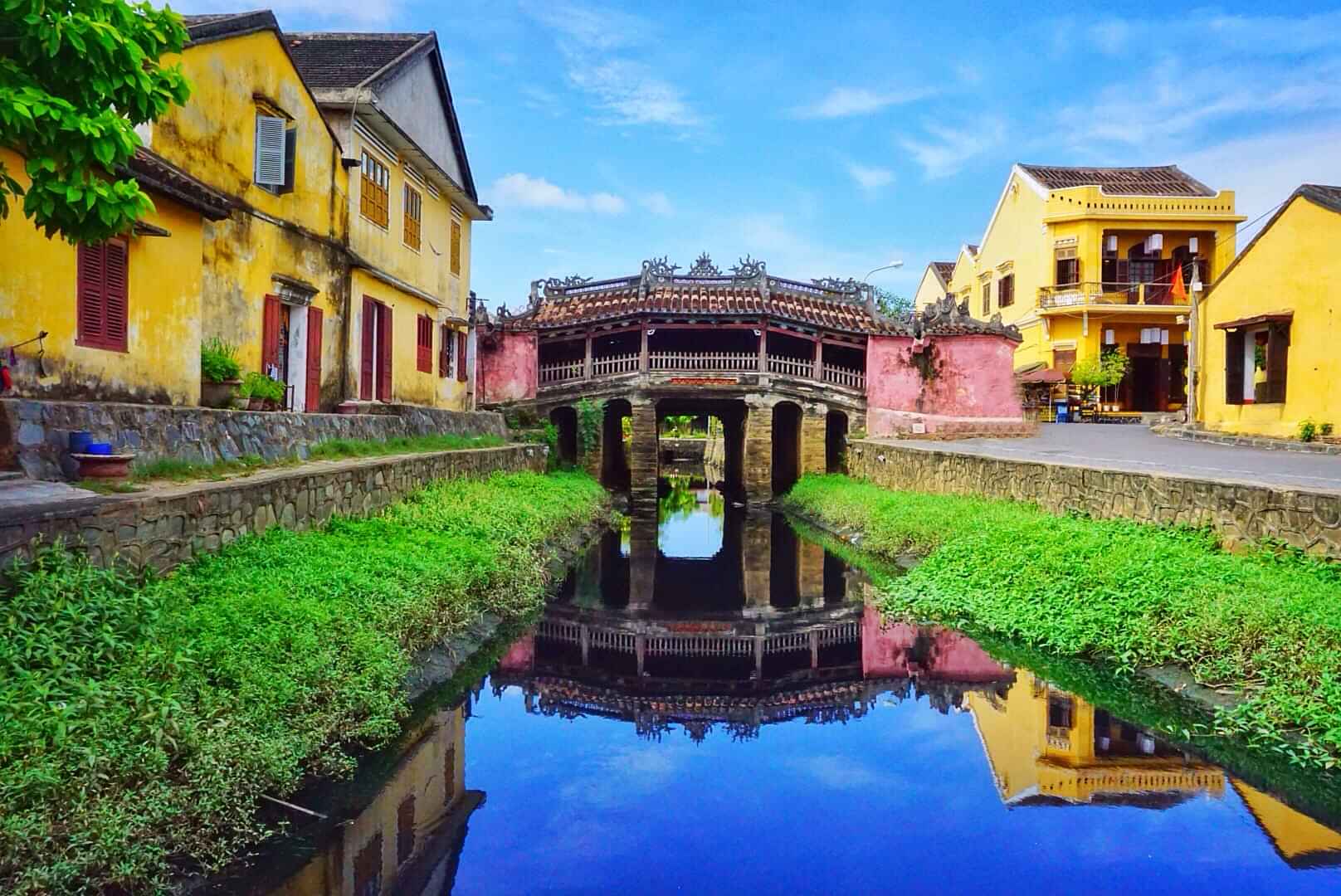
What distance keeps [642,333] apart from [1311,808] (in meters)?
20.9

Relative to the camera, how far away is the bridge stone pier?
995 inches

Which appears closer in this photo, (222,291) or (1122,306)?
(222,291)

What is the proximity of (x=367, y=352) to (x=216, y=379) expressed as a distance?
5403 millimetres

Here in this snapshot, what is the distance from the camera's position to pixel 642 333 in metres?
25.2

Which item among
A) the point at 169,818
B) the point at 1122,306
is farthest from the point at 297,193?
the point at 1122,306

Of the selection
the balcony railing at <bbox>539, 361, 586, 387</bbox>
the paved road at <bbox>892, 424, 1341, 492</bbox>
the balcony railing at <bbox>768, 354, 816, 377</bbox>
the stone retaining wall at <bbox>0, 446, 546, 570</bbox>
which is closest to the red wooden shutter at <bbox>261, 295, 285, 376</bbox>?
the stone retaining wall at <bbox>0, 446, 546, 570</bbox>

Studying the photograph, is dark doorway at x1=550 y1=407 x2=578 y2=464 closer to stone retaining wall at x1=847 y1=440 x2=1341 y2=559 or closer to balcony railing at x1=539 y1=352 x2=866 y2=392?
balcony railing at x1=539 y1=352 x2=866 y2=392

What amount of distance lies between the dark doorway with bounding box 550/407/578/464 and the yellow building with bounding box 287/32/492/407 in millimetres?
6100

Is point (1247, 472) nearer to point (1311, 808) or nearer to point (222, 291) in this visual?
point (1311, 808)

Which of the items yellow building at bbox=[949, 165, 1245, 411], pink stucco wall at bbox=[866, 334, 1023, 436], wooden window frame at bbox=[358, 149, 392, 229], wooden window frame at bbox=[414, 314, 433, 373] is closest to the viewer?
wooden window frame at bbox=[358, 149, 392, 229]

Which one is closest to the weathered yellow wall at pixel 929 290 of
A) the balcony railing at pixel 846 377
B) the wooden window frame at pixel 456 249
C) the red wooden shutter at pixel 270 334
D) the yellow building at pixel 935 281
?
the yellow building at pixel 935 281

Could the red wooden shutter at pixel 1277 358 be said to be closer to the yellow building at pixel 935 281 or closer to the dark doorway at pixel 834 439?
the dark doorway at pixel 834 439

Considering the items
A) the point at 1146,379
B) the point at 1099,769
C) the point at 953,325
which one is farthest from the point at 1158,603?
the point at 1146,379

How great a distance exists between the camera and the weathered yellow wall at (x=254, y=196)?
11320 millimetres
